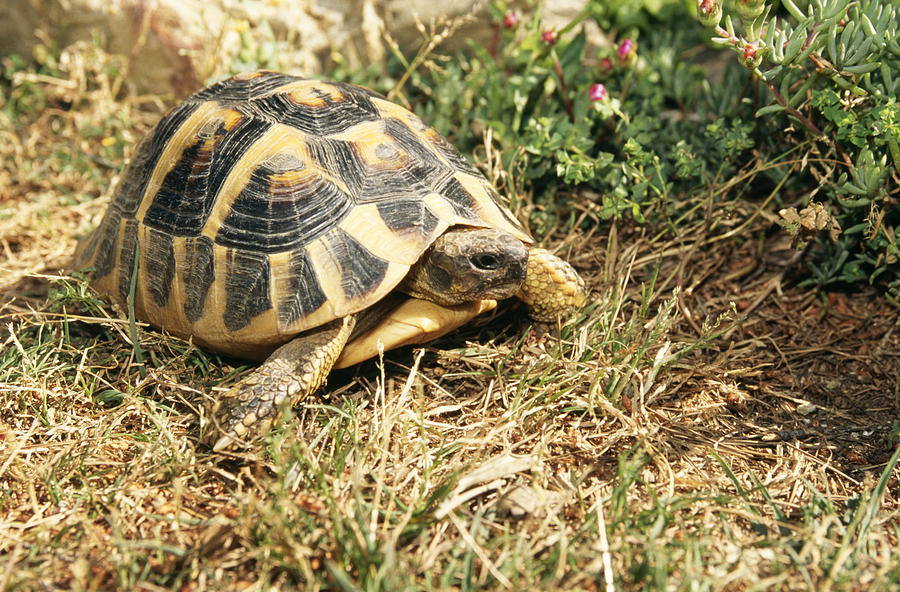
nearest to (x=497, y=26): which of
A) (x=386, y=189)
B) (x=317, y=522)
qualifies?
(x=386, y=189)

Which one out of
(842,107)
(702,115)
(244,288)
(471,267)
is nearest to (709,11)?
(842,107)

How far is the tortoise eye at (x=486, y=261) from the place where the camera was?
7.79 feet

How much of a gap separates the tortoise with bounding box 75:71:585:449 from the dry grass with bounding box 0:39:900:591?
0.16 metres

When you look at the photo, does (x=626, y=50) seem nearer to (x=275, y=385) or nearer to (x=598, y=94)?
(x=598, y=94)

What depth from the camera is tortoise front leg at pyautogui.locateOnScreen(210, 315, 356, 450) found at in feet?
7.24

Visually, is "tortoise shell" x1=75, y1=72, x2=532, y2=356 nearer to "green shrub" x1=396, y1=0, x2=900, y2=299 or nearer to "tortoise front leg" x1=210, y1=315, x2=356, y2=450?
"tortoise front leg" x1=210, y1=315, x2=356, y2=450

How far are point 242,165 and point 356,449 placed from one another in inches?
43.6

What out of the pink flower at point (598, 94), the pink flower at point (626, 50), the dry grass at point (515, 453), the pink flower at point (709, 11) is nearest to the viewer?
the dry grass at point (515, 453)

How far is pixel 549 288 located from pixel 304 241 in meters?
0.93

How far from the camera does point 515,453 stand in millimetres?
2248

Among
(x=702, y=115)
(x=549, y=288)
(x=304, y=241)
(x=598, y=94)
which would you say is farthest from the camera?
(x=702, y=115)

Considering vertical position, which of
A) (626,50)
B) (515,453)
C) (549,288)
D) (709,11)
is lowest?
(515,453)

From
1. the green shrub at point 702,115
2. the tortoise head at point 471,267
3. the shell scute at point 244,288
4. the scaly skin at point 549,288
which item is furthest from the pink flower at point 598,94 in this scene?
the shell scute at point 244,288

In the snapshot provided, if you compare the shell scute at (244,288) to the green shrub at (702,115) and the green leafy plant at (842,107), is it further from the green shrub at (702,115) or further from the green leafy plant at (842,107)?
the green leafy plant at (842,107)
